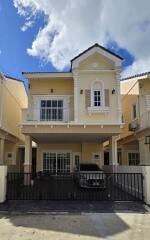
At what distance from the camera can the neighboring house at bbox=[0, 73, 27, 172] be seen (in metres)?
17.9

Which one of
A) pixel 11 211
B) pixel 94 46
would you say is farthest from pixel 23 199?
pixel 94 46

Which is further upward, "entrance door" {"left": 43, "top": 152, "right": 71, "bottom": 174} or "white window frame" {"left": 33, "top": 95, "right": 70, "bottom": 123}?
"white window frame" {"left": 33, "top": 95, "right": 70, "bottom": 123}

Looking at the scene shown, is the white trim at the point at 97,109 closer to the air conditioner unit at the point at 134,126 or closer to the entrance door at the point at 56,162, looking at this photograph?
the air conditioner unit at the point at 134,126

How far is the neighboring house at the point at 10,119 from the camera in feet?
58.8

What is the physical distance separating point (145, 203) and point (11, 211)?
5.60 meters

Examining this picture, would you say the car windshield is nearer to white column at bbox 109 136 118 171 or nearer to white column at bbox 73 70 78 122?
white column at bbox 109 136 118 171

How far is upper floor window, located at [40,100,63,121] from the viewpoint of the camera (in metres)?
17.9

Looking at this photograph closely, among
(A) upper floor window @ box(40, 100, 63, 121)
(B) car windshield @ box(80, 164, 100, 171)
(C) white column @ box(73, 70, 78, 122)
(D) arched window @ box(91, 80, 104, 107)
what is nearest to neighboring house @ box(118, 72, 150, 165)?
(D) arched window @ box(91, 80, 104, 107)

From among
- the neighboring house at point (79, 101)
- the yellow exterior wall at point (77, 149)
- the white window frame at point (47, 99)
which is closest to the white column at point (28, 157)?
the neighboring house at point (79, 101)

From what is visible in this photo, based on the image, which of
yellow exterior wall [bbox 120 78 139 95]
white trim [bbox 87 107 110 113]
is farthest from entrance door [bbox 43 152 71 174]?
yellow exterior wall [bbox 120 78 139 95]

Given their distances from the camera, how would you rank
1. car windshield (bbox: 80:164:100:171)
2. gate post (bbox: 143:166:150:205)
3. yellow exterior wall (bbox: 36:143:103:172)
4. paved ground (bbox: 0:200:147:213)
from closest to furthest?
1. paved ground (bbox: 0:200:147:213)
2. gate post (bbox: 143:166:150:205)
3. car windshield (bbox: 80:164:100:171)
4. yellow exterior wall (bbox: 36:143:103:172)

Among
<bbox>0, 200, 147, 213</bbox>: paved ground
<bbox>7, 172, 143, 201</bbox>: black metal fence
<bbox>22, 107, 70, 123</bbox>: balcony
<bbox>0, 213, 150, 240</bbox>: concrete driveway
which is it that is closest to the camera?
<bbox>0, 213, 150, 240</bbox>: concrete driveway

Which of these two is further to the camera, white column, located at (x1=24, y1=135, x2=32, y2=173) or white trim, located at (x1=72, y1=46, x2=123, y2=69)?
white trim, located at (x1=72, y1=46, x2=123, y2=69)

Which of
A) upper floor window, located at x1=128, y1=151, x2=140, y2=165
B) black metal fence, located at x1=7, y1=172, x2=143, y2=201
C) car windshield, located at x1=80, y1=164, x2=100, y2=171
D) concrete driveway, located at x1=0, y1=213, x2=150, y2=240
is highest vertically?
upper floor window, located at x1=128, y1=151, x2=140, y2=165
